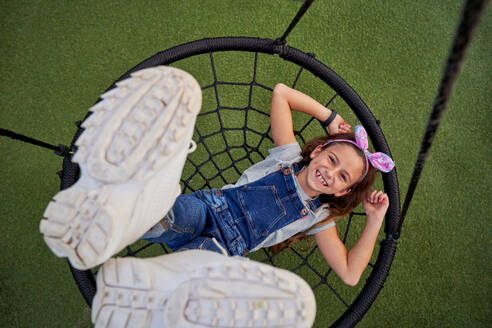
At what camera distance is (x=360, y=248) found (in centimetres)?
88

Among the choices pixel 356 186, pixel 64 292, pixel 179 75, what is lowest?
pixel 64 292

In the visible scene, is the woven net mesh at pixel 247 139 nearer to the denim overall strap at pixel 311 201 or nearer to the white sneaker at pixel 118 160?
the denim overall strap at pixel 311 201

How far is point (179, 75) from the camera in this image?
0.53 m

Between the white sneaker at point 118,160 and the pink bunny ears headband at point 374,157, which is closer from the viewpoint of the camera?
the white sneaker at point 118,160

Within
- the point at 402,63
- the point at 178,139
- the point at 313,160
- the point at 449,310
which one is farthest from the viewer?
the point at 402,63

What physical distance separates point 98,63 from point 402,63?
1.02 meters

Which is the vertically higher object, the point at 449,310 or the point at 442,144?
the point at 442,144

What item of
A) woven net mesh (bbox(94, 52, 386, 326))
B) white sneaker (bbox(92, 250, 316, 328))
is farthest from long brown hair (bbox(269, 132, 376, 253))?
white sneaker (bbox(92, 250, 316, 328))

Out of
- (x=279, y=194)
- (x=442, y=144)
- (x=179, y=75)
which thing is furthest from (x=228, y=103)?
(x=442, y=144)

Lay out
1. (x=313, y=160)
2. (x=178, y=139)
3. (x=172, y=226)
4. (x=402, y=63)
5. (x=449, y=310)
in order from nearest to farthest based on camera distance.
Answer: (x=178, y=139) → (x=172, y=226) → (x=313, y=160) → (x=449, y=310) → (x=402, y=63)

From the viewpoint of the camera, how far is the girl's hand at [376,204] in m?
0.87

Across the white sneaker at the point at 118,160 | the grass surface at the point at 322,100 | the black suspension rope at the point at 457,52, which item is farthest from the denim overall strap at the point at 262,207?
the black suspension rope at the point at 457,52

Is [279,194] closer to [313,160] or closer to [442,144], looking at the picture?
[313,160]

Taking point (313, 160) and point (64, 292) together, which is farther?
point (64, 292)
